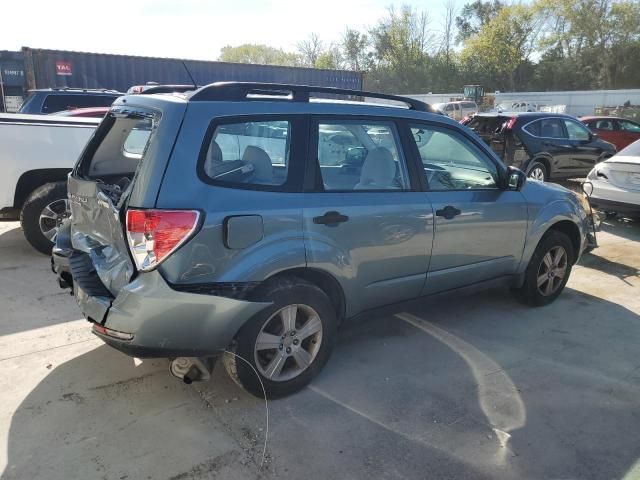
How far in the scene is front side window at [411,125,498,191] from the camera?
3738 millimetres

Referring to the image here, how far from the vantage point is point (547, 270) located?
15.4ft

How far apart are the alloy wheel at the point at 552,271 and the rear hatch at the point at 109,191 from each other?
136 inches

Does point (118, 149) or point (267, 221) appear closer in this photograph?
point (267, 221)

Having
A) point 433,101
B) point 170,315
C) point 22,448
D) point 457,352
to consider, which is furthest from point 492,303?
point 433,101

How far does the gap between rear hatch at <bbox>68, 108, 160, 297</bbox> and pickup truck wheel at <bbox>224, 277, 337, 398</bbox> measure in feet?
2.40

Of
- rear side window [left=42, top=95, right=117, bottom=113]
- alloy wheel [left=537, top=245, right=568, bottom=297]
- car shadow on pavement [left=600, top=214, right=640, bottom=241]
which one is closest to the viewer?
alloy wheel [left=537, top=245, right=568, bottom=297]

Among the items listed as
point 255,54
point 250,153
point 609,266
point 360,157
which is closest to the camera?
point 250,153

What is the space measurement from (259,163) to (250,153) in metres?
0.09

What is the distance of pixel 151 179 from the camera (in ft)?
8.63

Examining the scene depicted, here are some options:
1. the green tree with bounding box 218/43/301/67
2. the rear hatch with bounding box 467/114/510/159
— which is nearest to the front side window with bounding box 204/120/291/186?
the rear hatch with bounding box 467/114/510/159

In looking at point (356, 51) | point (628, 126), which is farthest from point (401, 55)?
point (628, 126)

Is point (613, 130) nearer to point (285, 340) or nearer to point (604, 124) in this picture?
point (604, 124)

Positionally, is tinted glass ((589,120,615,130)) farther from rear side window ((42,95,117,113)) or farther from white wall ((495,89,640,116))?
white wall ((495,89,640,116))

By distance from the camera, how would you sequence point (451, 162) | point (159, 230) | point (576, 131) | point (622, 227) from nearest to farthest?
point (159, 230)
point (451, 162)
point (622, 227)
point (576, 131)
